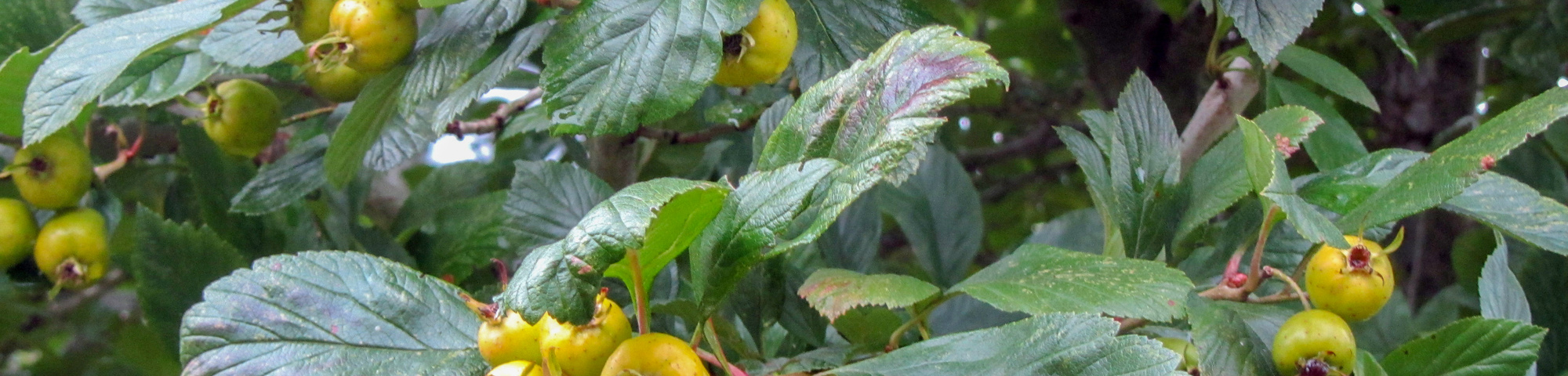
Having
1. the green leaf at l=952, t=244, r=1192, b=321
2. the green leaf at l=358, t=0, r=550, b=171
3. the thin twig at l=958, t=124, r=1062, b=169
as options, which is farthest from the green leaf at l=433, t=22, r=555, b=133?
the thin twig at l=958, t=124, r=1062, b=169

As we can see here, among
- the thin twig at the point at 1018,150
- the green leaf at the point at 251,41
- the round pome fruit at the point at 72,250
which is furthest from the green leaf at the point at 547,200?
the thin twig at the point at 1018,150

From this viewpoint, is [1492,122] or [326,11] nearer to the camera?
[1492,122]

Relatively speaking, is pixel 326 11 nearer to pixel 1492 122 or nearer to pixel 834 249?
pixel 834 249

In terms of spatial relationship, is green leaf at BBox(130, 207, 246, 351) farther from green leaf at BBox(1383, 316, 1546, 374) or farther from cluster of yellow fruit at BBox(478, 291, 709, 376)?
green leaf at BBox(1383, 316, 1546, 374)

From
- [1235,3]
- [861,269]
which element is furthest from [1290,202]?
[861,269]

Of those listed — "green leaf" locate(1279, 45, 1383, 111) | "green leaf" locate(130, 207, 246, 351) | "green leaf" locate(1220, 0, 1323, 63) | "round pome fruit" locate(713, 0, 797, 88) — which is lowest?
"green leaf" locate(130, 207, 246, 351)
